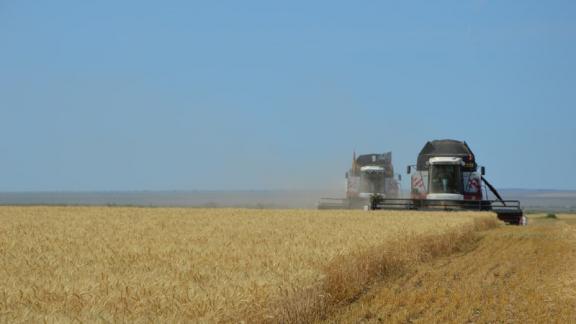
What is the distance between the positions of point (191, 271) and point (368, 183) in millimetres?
36466

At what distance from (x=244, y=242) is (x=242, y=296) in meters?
7.13

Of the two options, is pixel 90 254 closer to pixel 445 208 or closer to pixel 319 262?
pixel 319 262

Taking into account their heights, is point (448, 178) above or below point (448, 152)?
below

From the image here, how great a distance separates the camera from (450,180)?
36.5 meters

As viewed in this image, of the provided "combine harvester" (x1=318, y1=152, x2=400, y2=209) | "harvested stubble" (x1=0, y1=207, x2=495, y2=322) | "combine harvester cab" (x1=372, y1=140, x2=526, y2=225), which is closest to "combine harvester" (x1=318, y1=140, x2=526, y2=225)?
"combine harvester cab" (x1=372, y1=140, x2=526, y2=225)

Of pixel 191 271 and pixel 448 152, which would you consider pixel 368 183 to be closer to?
pixel 448 152

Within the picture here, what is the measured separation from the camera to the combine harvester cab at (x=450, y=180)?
36.1 m

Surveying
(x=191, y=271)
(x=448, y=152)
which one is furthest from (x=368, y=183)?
(x=191, y=271)

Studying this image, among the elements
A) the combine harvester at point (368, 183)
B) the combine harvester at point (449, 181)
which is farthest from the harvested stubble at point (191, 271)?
the combine harvester at point (368, 183)

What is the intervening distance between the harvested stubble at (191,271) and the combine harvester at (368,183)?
87.6 ft

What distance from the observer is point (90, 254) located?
38.9 ft

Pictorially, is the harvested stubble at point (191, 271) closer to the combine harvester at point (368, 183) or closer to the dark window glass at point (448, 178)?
the dark window glass at point (448, 178)

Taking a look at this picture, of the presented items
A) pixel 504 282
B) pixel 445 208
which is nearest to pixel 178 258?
pixel 504 282

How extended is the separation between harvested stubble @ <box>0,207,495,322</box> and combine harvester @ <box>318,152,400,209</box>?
26.7m
